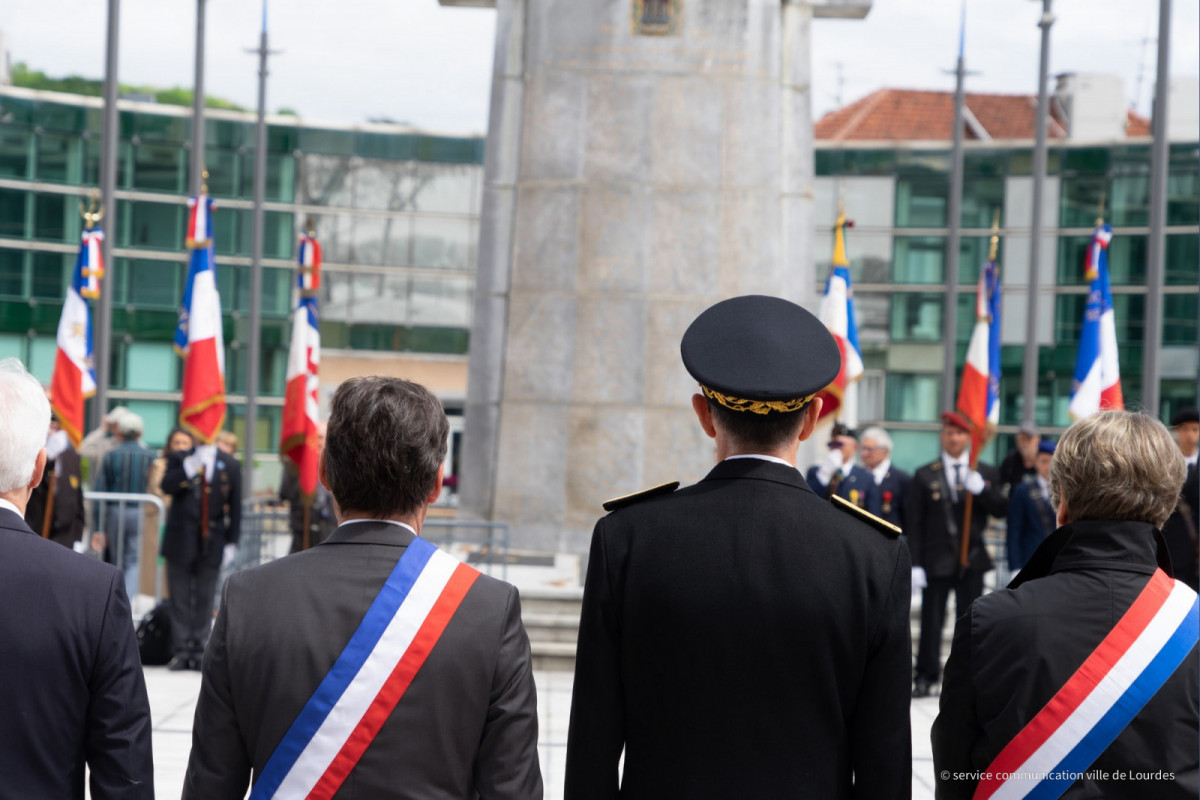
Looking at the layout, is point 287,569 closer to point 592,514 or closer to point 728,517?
point 728,517

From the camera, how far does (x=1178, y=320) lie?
145 feet

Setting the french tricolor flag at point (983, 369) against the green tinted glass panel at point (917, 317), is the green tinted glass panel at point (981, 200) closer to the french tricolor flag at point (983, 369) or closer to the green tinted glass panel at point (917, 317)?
the green tinted glass panel at point (917, 317)

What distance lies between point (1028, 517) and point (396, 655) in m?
8.70

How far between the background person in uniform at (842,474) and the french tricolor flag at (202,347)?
4.91 meters

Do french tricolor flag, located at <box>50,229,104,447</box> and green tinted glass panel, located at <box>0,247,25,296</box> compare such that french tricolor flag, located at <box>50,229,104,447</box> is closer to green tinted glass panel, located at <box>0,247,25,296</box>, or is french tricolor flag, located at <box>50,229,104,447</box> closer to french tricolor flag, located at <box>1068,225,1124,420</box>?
french tricolor flag, located at <box>1068,225,1124,420</box>

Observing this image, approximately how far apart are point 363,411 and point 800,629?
1.03 m

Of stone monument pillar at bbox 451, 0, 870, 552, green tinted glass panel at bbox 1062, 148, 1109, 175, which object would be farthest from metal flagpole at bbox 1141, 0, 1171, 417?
green tinted glass panel at bbox 1062, 148, 1109, 175

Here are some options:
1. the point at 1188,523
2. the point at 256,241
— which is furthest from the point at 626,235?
the point at 256,241

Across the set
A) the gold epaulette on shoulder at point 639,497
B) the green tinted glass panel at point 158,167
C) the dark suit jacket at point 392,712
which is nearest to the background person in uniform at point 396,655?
the dark suit jacket at point 392,712

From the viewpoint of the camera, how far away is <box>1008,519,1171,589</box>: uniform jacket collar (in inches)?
122

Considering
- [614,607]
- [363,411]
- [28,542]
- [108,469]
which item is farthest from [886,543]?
[108,469]

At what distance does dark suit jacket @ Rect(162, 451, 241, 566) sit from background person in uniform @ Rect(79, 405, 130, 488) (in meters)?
1.75

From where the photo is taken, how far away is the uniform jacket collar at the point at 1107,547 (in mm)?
3092

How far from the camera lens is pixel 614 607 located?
3.02 m
